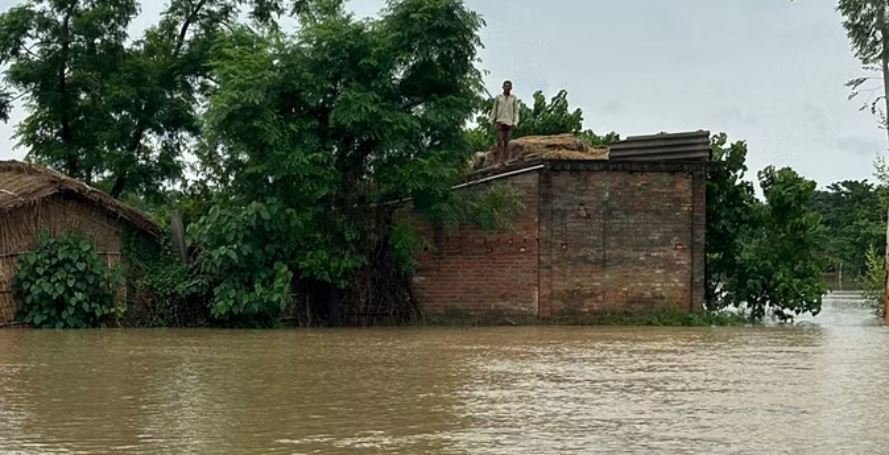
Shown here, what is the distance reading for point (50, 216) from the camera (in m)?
19.3

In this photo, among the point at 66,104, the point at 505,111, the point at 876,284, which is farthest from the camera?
the point at 876,284

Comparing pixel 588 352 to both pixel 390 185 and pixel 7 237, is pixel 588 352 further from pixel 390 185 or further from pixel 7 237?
pixel 7 237

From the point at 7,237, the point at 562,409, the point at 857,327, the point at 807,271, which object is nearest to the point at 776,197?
the point at 807,271

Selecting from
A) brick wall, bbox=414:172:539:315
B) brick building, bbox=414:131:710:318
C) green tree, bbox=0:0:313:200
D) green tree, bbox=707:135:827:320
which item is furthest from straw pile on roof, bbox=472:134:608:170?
green tree, bbox=0:0:313:200

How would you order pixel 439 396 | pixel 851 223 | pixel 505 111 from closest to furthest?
1. pixel 439 396
2. pixel 505 111
3. pixel 851 223

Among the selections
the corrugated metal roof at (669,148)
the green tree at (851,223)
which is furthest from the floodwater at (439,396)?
the green tree at (851,223)

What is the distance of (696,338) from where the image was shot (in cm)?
1731

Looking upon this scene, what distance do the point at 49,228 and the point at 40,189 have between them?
86cm

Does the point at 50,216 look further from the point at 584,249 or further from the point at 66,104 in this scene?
the point at 584,249

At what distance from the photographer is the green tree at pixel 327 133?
19.1m

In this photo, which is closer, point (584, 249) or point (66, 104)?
point (584, 249)

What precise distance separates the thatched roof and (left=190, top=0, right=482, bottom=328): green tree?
1.35m

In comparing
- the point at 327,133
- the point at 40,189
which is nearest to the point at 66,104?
the point at 40,189

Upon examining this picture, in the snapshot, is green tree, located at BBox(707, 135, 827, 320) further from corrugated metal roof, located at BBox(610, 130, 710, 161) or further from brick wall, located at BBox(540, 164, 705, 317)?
brick wall, located at BBox(540, 164, 705, 317)
